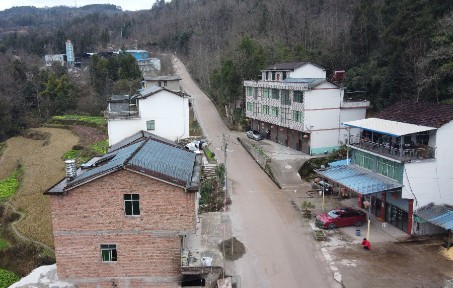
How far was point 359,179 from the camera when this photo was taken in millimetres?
23578

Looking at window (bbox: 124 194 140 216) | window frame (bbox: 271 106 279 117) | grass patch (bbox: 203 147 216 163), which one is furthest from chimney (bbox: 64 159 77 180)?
window frame (bbox: 271 106 279 117)

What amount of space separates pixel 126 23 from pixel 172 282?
11197 centimetres

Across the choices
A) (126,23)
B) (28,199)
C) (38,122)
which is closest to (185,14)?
(126,23)

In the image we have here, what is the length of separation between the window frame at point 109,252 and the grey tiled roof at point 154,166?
8.87ft

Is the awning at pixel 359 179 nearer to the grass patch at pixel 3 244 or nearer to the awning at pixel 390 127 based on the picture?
the awning at pixel 390 127

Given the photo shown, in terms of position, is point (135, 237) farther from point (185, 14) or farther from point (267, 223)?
point (185, 14)

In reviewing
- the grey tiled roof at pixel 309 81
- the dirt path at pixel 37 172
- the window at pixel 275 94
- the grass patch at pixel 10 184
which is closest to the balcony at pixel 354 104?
the grey tiled roof at pixel 309 81

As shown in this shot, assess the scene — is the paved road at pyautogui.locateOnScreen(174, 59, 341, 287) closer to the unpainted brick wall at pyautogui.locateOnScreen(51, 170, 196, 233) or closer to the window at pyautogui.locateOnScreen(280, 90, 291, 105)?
the unpainted brick wall at pyautogui.locateOnScreen(51, 170, 196, 233)

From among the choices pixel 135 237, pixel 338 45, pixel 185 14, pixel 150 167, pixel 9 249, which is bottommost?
pixel 9 249

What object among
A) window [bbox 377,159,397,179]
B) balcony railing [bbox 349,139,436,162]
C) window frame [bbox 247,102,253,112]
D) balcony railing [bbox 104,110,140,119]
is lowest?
window [bbox 377,159,397,179]

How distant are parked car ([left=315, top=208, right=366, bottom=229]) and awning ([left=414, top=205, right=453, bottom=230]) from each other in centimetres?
306

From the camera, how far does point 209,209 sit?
2597cm

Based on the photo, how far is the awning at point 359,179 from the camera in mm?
21688

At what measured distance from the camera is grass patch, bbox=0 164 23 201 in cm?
3262
